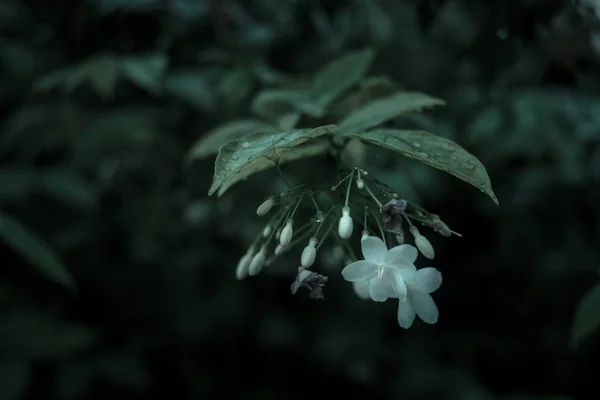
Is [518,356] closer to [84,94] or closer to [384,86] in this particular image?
[384,86]

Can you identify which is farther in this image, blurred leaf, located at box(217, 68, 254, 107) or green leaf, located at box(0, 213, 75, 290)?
blurred leaf, located at box(217, 68, 254, 107)

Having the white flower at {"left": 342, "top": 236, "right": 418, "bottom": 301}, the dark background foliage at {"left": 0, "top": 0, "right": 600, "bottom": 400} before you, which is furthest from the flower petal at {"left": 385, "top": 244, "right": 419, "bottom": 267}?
the dark background foliage at {"left": 0, "top": 0, "right": 600, "bottom": 400}

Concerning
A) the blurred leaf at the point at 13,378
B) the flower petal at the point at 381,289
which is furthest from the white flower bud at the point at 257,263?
the blurred leaf at the point at 13,378

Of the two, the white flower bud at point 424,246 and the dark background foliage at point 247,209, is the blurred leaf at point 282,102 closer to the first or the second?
the dark background foliage at point 247,209

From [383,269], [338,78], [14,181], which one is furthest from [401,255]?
[14,181]

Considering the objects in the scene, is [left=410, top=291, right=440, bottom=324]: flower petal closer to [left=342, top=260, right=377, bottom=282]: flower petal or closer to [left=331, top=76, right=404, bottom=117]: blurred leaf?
[left=342, top=260, right=377, bottom=282]: flower petal

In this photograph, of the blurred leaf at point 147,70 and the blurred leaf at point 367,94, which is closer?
the blurred leaf at point 367,94

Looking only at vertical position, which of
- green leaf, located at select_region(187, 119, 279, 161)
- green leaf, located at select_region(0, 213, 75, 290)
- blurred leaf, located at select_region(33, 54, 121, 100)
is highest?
green leaf, located at select_region(187, 119, 279, 161)
